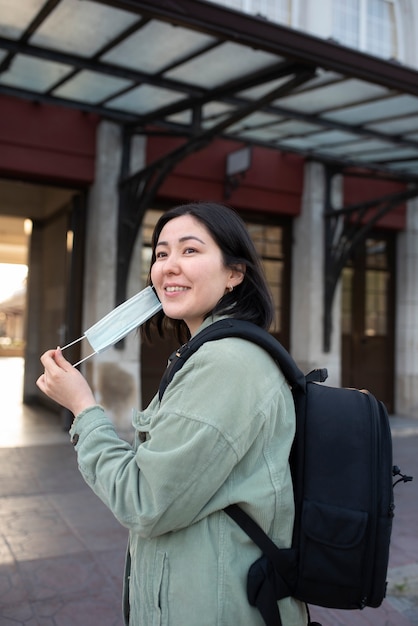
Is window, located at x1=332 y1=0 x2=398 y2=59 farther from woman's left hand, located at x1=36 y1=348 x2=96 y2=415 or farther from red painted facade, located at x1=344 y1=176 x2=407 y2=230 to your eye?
woman's left hand, located at x1=36 y1=348 x2=96 y2=415

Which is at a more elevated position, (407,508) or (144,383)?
(144,383)

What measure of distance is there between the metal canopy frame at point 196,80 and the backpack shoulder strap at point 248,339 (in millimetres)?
3643

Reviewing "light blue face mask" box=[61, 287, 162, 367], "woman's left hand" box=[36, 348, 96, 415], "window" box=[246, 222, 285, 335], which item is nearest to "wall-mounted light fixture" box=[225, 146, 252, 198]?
"window" box=[246, 222, 285, 335]

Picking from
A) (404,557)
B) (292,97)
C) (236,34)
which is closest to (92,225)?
(292,97)

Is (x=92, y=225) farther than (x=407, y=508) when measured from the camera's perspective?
Yes

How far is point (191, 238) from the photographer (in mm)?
1405

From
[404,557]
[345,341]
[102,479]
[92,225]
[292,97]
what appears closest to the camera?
[102,479]

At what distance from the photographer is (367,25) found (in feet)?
30.3

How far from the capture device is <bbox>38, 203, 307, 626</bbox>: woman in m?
1.16

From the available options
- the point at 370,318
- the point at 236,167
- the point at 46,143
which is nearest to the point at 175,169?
the point at 236,167

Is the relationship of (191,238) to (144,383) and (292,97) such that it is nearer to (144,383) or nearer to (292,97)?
(292,97)

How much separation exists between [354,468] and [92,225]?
6600mm

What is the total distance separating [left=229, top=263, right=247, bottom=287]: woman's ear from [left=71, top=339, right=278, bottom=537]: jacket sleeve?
0.24 m

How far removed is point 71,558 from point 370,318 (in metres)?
6.91
